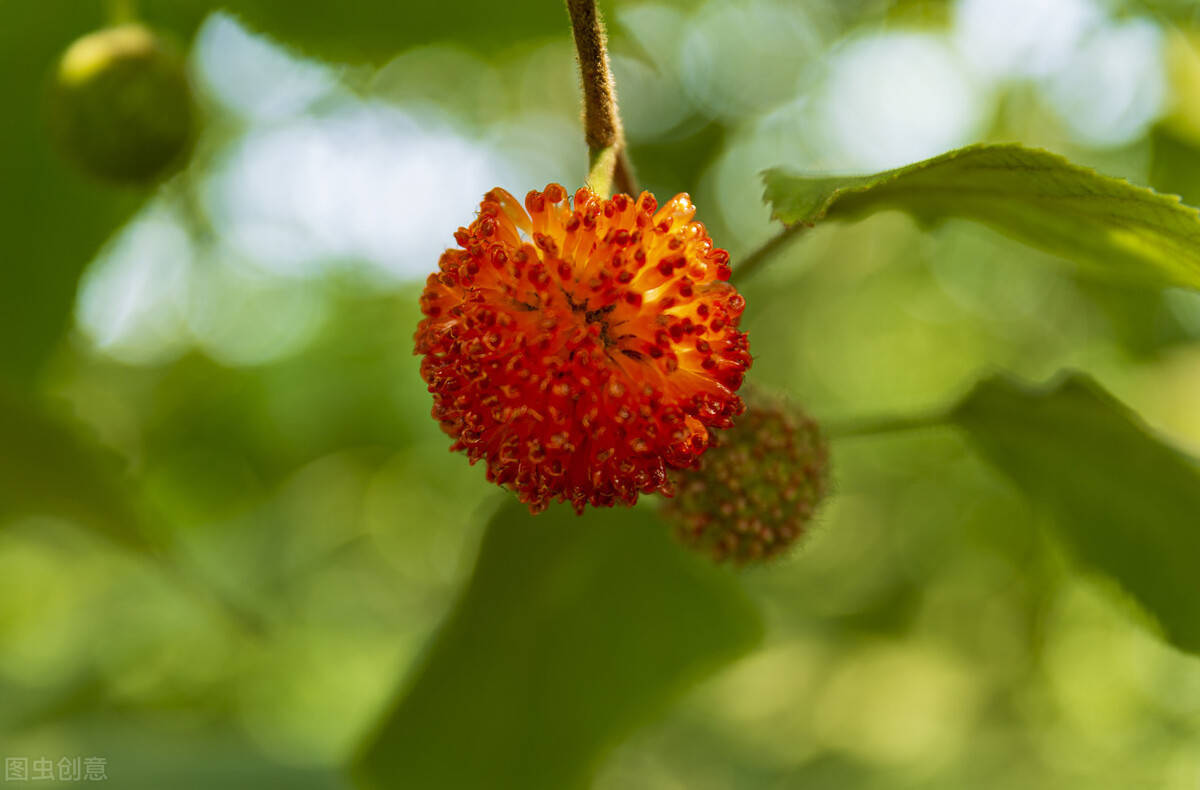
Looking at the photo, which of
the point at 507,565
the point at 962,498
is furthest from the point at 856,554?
the point at 507,565

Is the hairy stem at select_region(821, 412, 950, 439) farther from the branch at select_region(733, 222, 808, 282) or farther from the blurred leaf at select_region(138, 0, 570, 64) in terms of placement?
the blurred leaf at select_region(138, 0, 570, 64)

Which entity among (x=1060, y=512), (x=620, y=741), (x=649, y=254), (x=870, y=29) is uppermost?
(x=870, y=29)

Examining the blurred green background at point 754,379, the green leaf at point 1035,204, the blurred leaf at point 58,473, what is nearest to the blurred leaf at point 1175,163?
the blurred green background at point 754,379

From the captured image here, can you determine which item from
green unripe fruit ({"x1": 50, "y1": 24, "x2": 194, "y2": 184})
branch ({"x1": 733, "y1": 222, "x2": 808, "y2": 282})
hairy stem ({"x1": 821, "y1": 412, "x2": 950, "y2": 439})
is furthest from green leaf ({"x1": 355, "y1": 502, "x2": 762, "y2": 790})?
green unripe fruit ({"x1": 50, "y1": 24, "x2": 194, "y2": 184})

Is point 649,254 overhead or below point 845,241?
below

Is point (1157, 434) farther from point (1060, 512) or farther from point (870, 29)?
point (870, 29)

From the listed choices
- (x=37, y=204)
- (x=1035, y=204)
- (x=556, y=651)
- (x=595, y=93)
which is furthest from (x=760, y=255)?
(x=37, y=204)

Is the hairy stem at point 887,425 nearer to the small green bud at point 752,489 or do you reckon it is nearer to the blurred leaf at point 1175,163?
the small green bud at point 752,489

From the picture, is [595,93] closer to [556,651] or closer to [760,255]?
[760,255]
